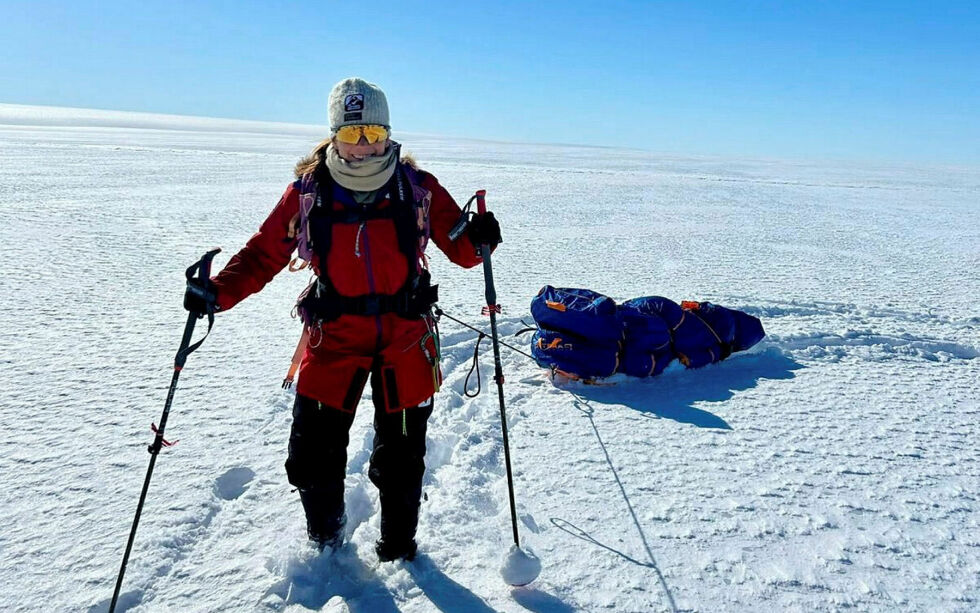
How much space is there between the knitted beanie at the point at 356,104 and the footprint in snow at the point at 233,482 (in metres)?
1.59

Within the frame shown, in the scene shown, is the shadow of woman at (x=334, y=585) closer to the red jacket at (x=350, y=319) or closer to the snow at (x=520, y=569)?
the snow at (x=520, y=569)

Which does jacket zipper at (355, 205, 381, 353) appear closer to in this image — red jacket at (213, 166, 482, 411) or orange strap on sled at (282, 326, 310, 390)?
red jacket at (213, 166, 482, 411)

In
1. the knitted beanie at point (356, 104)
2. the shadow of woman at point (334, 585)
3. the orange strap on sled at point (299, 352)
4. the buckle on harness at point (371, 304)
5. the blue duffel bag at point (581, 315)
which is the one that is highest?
the knitted beanie at point (356, 104)

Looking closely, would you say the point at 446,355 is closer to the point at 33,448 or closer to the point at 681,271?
the point at 33,448

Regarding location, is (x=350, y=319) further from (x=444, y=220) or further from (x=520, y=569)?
(x=520, y=569)

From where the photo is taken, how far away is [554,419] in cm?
356

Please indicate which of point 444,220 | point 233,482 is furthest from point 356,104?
point 233,482

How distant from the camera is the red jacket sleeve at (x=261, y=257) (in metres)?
2.16

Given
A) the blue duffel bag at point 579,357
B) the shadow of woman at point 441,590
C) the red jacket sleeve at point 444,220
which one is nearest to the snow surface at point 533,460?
the shadow of woman at point 441,590

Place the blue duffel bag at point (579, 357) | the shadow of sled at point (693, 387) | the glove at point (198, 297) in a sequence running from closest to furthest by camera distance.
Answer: the glove at point (198, 297) < the shadow of sled at point (693, 387) < the blue duffel bag at point (579, 357)

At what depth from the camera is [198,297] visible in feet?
6.84

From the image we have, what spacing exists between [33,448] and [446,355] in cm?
234

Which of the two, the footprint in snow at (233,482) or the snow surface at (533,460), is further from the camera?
the footprint in snow at (233,482)

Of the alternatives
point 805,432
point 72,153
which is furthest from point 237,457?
point 72,153
